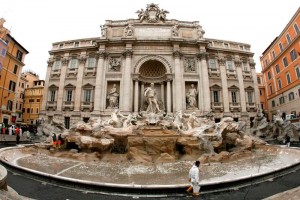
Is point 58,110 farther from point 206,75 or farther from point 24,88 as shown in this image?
point 24,88

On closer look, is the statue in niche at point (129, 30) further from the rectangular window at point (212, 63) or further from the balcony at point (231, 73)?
the balcony at point (231, 73)

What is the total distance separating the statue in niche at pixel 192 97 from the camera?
22594 mm

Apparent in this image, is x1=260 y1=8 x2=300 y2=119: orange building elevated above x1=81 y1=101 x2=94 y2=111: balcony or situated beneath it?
elevated above

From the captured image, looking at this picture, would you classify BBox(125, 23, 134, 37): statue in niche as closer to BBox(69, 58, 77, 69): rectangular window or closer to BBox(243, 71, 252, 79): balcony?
BBox(69, 58, 77, 69): rectangular window

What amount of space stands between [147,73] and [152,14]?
8720 millimetres

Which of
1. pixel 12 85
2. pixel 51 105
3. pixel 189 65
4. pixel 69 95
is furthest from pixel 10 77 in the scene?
pixel 189 65

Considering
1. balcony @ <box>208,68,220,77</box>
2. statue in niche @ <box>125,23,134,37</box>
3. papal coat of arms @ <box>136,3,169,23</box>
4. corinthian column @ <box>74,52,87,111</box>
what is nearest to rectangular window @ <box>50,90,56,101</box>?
corinthian column @ <box>74,52,87,111</box>

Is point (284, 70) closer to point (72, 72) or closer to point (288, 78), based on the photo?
point (288, 78)

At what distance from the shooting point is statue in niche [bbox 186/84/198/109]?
22594 millimetres

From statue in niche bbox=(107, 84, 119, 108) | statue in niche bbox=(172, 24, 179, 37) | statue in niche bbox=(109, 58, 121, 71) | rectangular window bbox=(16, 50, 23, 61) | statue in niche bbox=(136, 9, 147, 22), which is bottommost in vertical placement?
statue in niche bbox=(107, 84, 119, 108)

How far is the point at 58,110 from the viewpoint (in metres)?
23.5

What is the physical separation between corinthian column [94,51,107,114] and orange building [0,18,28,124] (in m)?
12.9

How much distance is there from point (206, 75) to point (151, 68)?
745cm

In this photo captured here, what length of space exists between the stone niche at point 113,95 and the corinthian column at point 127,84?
111 cm
